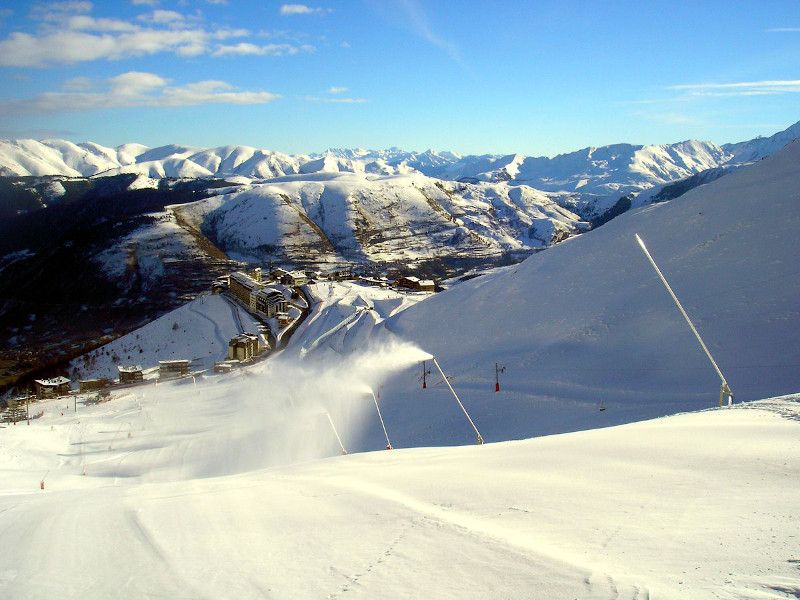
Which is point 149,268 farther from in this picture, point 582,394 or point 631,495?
point 631,495

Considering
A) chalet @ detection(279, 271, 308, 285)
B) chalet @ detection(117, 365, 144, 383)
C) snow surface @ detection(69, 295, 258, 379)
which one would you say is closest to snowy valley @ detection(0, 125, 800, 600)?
snow surface @ detection(69, 295, 258, 379)

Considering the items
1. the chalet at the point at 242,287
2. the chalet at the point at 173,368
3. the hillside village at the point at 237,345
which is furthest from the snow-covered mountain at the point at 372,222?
the chalet at the point at 173,368

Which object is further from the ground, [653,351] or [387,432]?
[653,351]

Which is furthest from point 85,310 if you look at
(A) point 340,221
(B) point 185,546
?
(B) point 185,546

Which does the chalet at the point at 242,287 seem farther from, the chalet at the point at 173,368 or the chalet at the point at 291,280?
the chalet at the point at 173,368

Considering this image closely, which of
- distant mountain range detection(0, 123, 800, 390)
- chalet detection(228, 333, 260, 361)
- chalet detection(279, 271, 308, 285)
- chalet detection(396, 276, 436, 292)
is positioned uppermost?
distant mountain range detection(0, 123, 800, 390)

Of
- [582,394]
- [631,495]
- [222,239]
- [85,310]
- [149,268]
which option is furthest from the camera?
[222,239]

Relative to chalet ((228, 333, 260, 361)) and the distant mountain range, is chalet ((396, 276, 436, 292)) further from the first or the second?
chalet ((228, 333, 260, 361))
